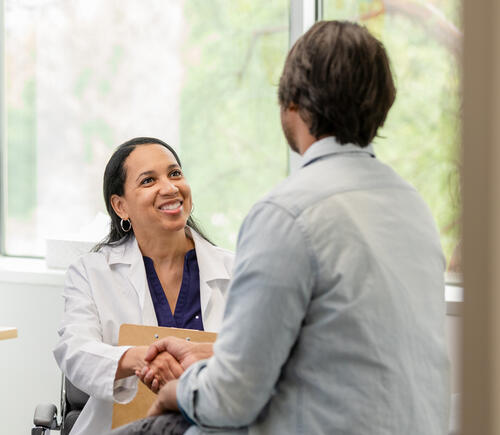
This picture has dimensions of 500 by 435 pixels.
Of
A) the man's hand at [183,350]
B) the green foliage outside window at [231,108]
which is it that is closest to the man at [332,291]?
the man's hand at [183,350]

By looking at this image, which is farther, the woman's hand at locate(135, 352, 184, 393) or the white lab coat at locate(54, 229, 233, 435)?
the white lab coat at locate(54, 229, 233, 435)

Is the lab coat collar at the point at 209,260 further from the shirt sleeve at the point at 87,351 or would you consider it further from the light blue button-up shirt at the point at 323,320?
the light blue button-up shirt at the point at 323,320

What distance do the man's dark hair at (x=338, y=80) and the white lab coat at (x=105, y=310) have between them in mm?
1002

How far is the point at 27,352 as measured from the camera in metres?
3.56

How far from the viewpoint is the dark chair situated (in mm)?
2273

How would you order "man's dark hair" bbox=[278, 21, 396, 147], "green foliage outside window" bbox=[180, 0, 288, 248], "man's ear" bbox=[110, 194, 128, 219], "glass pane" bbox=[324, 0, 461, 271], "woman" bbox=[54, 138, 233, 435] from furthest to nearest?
"green foliage outside window" bbox=[180, 0, 288, 248], "glass pane" bbox=[324, 0, 461, 271], "man's ear" bbox=[110, 194, 128, 219], "woman" bbox=[54, 138, 233, 435], "man's dark hair" bbox=[278, 21, 396, 147]

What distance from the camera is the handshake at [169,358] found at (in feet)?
5.49

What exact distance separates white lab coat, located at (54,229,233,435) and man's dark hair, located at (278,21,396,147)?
1.00m

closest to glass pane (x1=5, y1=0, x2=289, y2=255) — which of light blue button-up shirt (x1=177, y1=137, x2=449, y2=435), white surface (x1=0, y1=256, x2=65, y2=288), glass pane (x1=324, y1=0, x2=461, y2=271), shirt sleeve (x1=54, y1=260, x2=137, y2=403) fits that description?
white surface (x1=0, y1=256, x2=65, y2=288)

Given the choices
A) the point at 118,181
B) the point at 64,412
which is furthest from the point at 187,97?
the point at 64,412

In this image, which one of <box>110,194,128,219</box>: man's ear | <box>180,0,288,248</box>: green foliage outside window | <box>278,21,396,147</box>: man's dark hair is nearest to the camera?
<box>278,21,396,147</box>: man's dark hair

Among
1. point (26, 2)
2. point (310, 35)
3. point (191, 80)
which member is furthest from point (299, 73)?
point (26, 2)

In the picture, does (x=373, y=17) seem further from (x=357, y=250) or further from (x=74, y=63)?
(x=357, y=250)

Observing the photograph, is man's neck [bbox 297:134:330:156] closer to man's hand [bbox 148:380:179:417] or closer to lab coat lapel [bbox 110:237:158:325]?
man's hand [bbox 148:380:179:417]
